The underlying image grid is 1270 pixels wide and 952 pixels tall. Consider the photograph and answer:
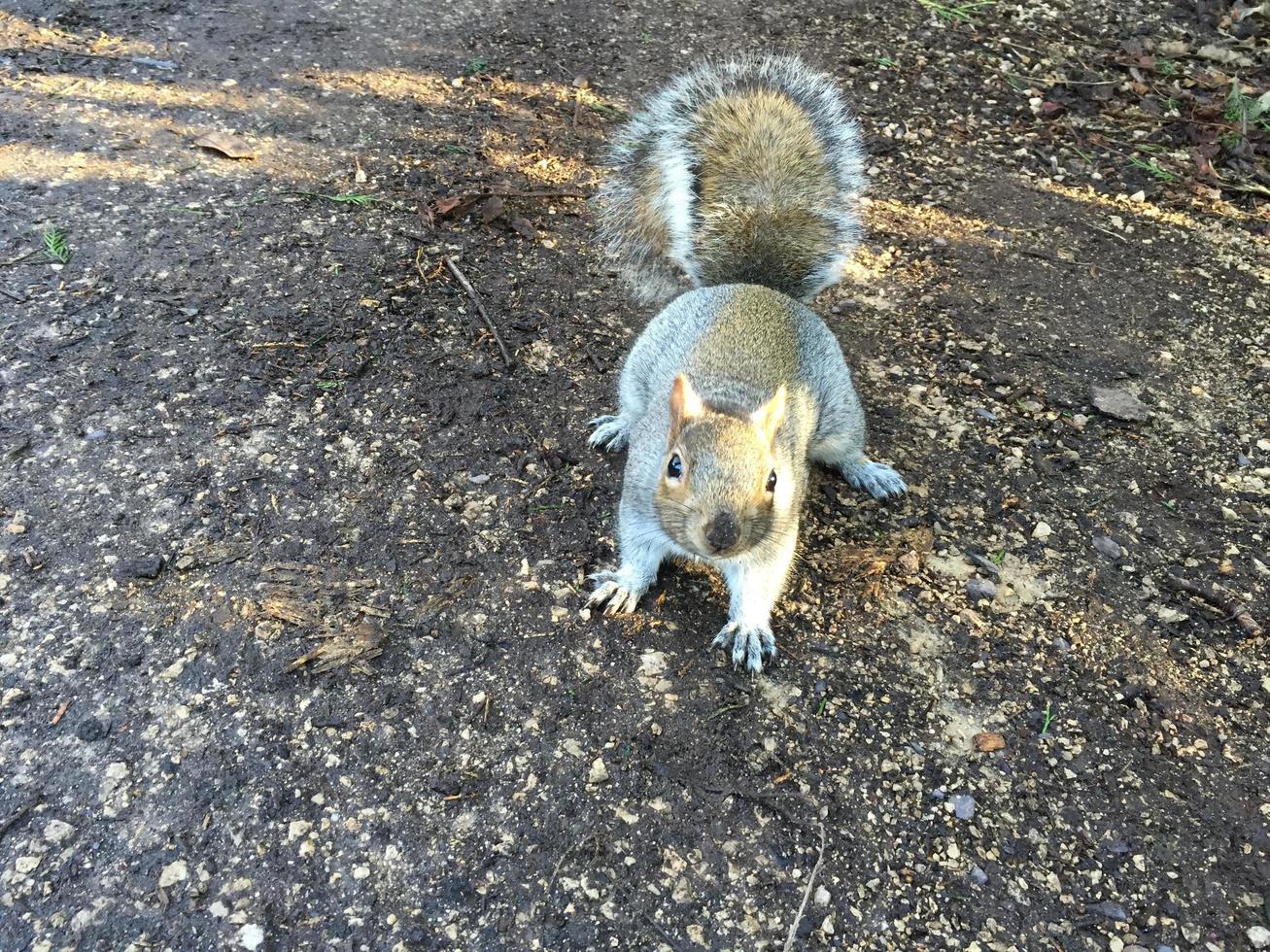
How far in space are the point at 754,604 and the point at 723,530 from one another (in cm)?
50

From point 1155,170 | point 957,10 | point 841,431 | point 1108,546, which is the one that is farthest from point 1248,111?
point 841,431

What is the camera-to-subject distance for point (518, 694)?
2441mm

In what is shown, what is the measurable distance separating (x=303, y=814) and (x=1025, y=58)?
5.16 meters

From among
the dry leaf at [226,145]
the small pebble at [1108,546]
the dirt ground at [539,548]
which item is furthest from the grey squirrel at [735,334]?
the dry leaf at [226,145]

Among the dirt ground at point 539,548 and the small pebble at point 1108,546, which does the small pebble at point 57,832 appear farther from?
the small pebble at point 1108,546

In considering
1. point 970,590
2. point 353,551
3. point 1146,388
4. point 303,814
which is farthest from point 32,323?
point 1146,388

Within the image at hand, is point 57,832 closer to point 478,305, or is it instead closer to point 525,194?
point 478,305

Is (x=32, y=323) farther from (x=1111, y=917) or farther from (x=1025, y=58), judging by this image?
(x=1025, y=58)

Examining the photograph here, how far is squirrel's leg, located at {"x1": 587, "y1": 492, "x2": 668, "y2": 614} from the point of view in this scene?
102 inches

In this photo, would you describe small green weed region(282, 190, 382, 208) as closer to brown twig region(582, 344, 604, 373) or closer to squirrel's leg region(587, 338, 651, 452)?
brown twig region(582, 344, 604, 373)

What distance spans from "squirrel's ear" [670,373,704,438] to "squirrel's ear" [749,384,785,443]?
0.14 m

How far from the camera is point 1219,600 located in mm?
2781

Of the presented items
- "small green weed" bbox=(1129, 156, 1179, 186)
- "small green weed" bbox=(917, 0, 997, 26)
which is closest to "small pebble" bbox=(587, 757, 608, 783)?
"small green weed" bbox=(1129, 156, 1179, 186)

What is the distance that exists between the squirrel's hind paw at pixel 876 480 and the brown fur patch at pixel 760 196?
0.65 m
